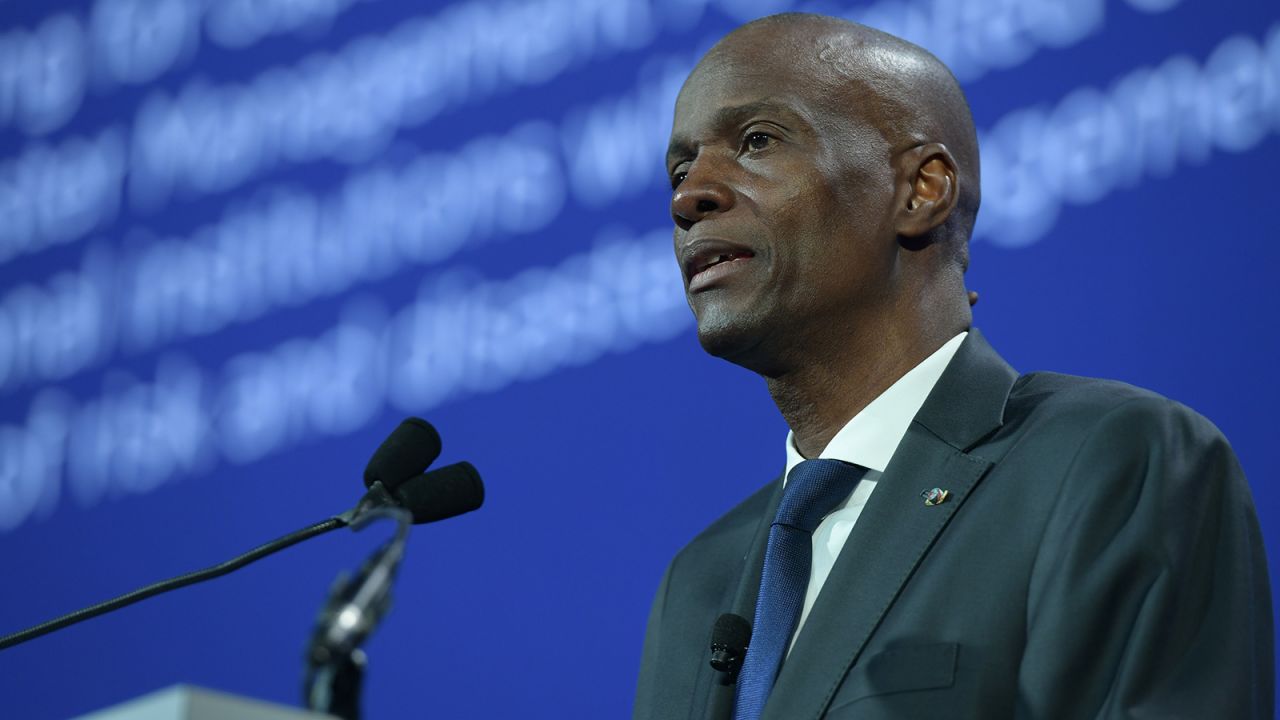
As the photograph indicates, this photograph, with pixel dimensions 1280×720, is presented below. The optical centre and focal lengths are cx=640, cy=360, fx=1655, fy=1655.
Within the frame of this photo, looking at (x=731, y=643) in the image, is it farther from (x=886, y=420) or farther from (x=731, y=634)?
(x=886, y=420)

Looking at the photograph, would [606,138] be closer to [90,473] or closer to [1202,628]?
[90,473]

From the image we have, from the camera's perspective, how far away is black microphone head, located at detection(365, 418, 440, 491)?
6.03 ft

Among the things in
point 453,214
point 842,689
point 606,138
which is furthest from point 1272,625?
point 453,214

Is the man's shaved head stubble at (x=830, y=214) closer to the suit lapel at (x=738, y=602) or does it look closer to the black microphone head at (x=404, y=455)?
the suit lapel at (x=738, y=602)

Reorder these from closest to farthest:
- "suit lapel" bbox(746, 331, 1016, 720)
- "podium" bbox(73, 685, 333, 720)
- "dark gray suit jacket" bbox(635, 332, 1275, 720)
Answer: "podium" bbox(73, 685, 333, 720) → "dark gray suit jacket" bbox(635, 332, 1275, 720) → "suit lapel" bbox(746, 331, 1016, 720)

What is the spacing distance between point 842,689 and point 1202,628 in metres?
0.42

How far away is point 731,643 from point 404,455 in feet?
1.95

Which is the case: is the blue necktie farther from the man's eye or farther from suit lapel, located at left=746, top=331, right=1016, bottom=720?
the man's eye

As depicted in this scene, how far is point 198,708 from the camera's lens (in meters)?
1.21

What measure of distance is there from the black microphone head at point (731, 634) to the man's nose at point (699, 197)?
2.04ft

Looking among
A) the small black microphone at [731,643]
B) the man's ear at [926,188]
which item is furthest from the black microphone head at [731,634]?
the man's ear at [926,188]

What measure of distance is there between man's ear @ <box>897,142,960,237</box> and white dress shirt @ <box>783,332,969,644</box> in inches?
7.5

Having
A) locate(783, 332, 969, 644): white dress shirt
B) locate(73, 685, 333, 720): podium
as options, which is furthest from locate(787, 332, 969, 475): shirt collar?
locate(73, 685, 333, 720): podium

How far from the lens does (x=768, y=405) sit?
3252 millimetres
